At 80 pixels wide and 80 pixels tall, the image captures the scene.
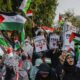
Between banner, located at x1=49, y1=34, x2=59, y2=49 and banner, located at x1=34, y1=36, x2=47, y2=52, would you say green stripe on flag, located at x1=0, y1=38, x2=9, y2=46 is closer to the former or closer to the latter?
banner, located at x1=34, y1=36, x2=47, y2=52

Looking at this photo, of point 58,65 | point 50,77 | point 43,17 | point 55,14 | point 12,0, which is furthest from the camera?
point 55,14

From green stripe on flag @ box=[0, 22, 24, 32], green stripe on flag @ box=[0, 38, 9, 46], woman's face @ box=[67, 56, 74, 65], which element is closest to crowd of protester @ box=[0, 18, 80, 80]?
woman's face @ box=[67, 56, 74, 65]

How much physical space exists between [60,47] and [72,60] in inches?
96.4

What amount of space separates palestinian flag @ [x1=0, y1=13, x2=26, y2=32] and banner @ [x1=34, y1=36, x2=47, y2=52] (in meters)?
0.65

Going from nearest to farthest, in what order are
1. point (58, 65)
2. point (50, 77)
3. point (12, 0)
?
point (50, 77)
point (58, 65)
point (12, 0)

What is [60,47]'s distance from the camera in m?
16.7

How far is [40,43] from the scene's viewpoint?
1594 centimetres

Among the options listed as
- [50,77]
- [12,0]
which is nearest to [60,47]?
[50,77]

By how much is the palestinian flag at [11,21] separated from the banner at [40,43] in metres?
0.65

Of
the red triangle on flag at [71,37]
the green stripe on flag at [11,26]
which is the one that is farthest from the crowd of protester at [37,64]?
the green stripe on flag at [11,26]

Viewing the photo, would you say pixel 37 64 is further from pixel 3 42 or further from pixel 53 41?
pixel 3 42

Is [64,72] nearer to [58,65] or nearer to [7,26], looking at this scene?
[58,65]

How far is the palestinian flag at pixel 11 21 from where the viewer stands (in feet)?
50.9

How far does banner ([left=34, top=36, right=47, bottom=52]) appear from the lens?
15.8 metres
